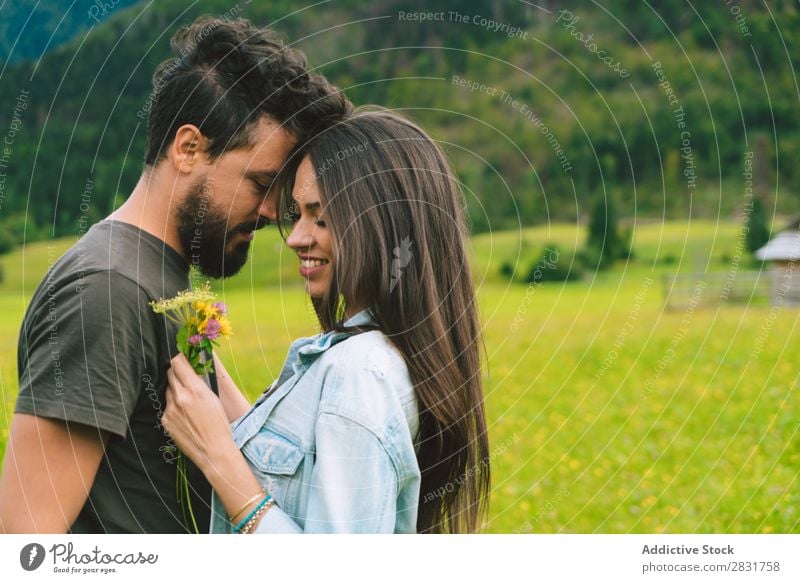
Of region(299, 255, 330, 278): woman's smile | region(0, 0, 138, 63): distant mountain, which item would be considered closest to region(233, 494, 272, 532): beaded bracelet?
region(299, 255, 330, 278): woman's smile

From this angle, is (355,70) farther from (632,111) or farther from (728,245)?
(632,111)

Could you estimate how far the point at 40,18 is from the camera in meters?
5.50

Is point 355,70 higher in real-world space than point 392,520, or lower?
higher

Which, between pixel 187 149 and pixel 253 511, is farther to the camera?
pixel 187 149

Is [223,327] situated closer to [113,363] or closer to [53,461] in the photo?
[113,363]

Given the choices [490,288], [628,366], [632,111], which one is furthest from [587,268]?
[628,366]

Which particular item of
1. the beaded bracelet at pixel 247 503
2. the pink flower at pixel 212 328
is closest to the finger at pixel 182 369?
the pink flower at pixel 212 328

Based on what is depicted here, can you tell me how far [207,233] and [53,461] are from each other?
1048 millimetres

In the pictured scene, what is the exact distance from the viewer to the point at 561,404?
11.8m

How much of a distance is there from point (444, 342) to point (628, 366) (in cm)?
1093

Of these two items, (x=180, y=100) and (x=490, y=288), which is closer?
(x=180, y=100)

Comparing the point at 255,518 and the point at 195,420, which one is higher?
the point at 195,420

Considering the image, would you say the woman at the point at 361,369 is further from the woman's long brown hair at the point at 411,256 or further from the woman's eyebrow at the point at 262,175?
the woman's eyebrow at the point at 262,175

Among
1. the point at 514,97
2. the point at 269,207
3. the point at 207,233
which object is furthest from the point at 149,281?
the point at 514,97
